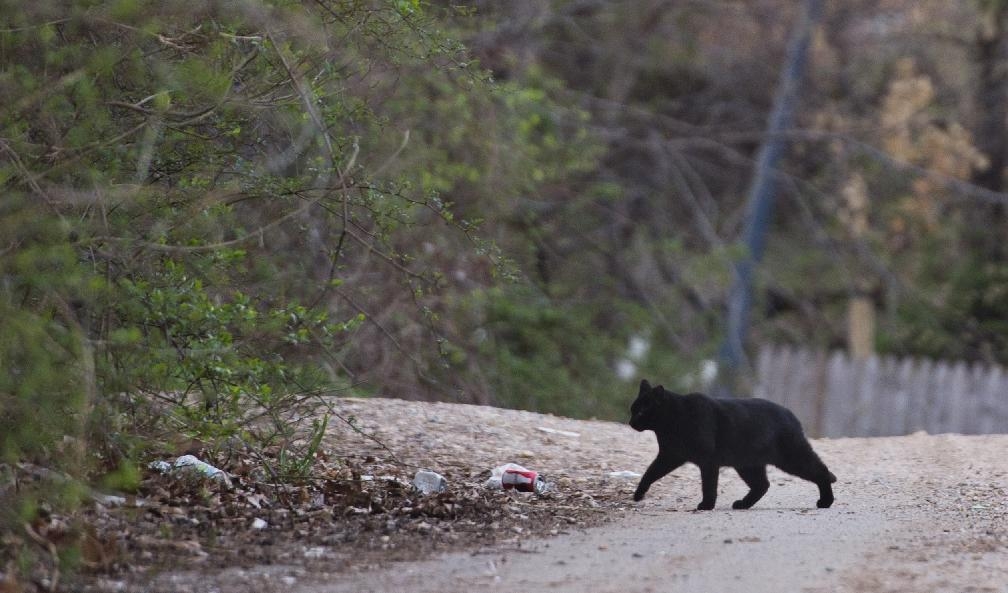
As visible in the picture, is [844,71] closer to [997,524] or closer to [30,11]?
[997,524]

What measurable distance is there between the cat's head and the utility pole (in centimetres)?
977

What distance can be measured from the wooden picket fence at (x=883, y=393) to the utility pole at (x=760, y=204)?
48 centimetres

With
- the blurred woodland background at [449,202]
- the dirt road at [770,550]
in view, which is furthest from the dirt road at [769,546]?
the blurred woodland background at [449,202]

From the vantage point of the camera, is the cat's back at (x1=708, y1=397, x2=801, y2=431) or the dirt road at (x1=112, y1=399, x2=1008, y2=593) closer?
the dirt road at (x1=112, y1=399, x2=1008, y2=593)

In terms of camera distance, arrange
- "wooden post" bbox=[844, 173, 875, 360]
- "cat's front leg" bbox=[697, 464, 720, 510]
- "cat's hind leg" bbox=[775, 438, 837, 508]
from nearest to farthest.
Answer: "cat's front leg" bbox=[697, 464, 720, 510] → "cat's hind leg" bbox=[775, 438, 837, 508] → "wooden post" bbox=[844, 173, 875, 360]

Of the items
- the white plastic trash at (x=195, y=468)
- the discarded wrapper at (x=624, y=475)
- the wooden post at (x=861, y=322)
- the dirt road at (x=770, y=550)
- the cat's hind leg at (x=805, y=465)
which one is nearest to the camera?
the dirt road at (x=770, y=550)

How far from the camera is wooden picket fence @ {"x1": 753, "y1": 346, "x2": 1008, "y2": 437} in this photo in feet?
54.7

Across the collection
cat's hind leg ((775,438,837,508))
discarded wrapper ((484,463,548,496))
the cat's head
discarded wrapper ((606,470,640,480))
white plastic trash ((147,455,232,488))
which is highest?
the cat's head

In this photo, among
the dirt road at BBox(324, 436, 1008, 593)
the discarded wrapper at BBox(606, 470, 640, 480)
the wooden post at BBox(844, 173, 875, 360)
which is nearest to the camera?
the dirt road at BBox(324, 436, 1008, 593)

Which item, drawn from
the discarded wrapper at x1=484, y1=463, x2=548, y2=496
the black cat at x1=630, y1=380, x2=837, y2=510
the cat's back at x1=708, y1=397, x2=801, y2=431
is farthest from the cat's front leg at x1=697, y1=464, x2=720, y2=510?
the discarded wrapper at x1=484, y1=463, x2=548, y2=496

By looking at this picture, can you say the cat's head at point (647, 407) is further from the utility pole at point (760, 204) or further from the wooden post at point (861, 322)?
the wooden post at point (861, 322)

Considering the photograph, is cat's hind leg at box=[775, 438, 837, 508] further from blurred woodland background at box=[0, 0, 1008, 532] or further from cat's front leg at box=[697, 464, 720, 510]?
blurred woodland background at box=[0, 0, 1008, 532]

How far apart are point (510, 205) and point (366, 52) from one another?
582cm

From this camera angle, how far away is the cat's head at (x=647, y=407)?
6.78 metres
